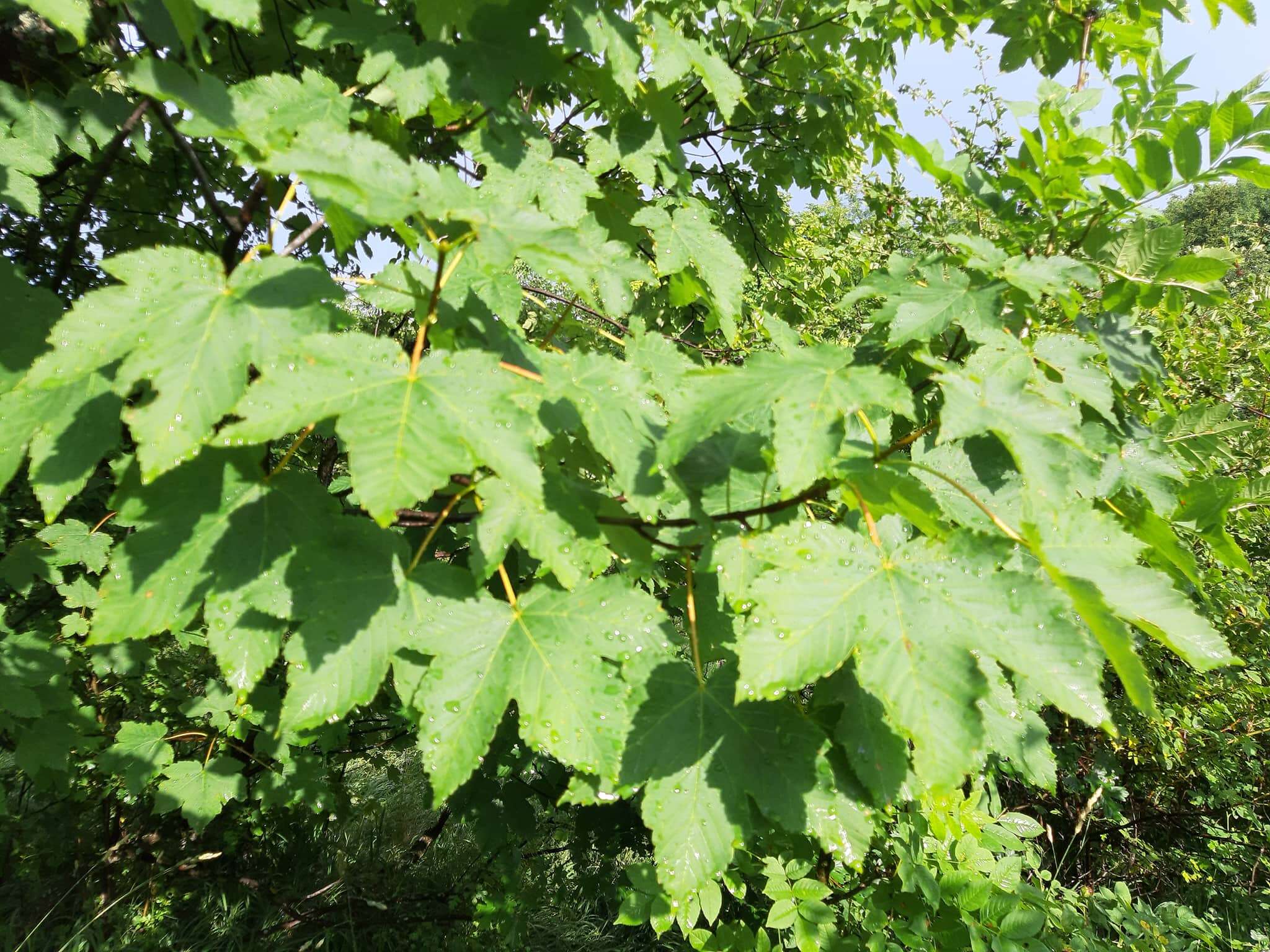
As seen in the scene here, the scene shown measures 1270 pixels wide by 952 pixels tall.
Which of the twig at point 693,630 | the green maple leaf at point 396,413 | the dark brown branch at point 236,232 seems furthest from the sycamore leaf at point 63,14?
the twig at point 693,630

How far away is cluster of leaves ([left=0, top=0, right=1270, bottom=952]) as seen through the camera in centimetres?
98

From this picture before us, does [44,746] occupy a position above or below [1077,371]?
below

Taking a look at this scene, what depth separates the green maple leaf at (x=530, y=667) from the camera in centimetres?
110

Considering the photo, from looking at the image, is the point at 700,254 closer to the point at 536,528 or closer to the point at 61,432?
the point at 536,528

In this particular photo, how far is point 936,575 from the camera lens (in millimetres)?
1047

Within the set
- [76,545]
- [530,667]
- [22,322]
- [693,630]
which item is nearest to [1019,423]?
[693,630]

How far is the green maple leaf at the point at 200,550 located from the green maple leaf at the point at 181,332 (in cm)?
22

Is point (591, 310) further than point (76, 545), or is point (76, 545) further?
point (76, 545)

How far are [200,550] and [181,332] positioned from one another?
0.39 m

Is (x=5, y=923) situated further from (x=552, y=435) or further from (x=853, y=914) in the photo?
(x=552, y=435)

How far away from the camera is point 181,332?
3.30 feet

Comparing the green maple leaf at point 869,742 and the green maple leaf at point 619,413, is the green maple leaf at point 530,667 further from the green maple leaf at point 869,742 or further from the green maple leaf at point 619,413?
the green maple leaf at point 869,742

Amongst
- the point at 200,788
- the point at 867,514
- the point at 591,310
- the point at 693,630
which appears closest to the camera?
the point at 867,514

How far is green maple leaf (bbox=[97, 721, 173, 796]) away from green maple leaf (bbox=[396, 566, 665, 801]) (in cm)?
244
